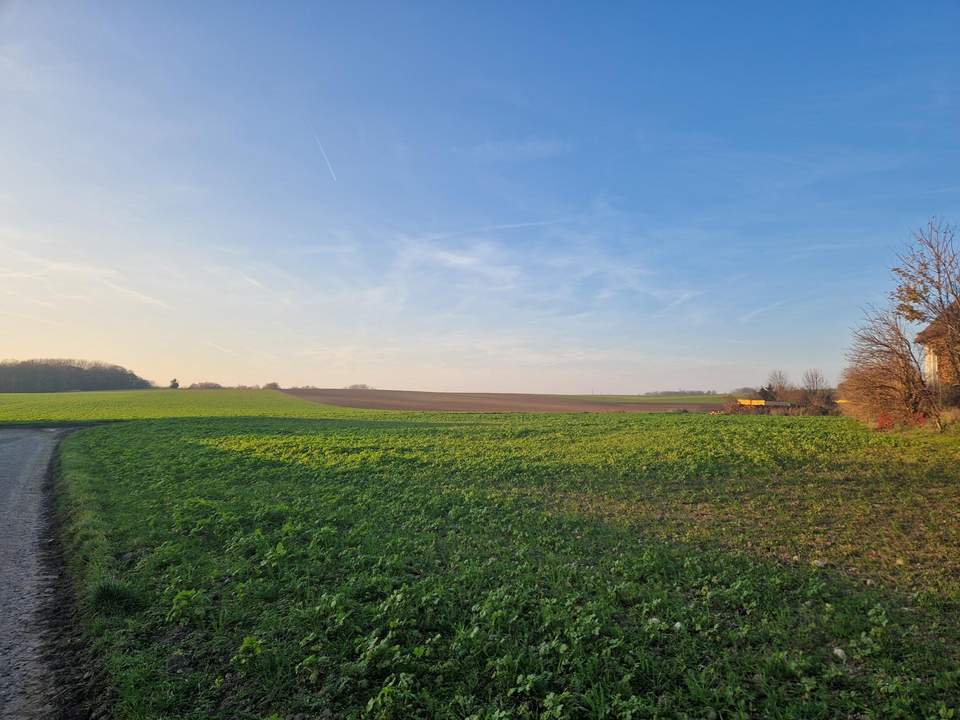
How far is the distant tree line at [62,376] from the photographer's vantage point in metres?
113

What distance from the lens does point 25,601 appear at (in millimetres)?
8172

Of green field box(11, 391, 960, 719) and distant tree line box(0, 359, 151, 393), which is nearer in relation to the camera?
green field box(11, 391, 960, 719)

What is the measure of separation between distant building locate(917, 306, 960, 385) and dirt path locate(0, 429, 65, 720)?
30.5 m

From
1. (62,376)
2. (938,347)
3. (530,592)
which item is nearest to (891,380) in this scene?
(938,347)

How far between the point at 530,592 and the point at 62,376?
14868cm

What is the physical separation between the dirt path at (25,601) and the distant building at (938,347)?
3052cm

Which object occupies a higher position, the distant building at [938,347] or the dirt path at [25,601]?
the distant building at [938,347]

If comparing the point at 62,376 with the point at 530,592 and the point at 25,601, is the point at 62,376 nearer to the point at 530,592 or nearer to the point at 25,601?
the point at 25,601

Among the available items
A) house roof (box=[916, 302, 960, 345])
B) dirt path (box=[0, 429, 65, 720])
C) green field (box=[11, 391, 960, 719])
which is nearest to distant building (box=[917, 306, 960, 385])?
house roof (box=[916, 302, 960, 345])

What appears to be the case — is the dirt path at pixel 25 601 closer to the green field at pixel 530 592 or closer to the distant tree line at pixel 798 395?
the green field at pixel 530 592

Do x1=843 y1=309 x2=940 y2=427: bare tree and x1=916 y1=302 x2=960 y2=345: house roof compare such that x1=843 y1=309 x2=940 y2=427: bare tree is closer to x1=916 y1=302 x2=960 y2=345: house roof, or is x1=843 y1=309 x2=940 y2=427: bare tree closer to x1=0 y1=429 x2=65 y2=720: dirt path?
x1=916 y1=302 x2=960 y2=345: house roof

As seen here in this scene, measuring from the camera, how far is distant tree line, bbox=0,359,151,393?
113 m

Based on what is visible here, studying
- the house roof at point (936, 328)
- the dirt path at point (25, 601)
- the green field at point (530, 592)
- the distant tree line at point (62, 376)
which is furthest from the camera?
the distant tree line at point (62, 376)

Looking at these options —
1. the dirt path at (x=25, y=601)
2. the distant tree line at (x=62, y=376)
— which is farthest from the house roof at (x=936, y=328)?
the distant tree line at (x=62, y=376)
